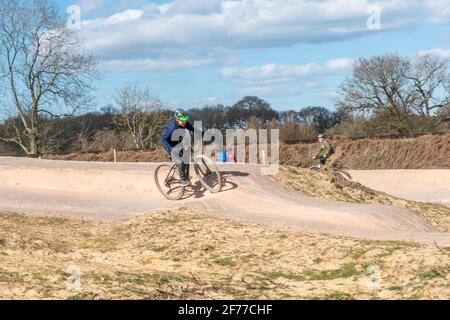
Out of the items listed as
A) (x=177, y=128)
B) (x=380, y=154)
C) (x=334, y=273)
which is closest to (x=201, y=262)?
(x=334, y=273)

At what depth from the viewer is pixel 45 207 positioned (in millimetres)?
18031

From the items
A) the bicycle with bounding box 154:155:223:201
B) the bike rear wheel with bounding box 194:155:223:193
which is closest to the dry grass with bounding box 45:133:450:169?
the bicycle with bounding box 154:155:223:201

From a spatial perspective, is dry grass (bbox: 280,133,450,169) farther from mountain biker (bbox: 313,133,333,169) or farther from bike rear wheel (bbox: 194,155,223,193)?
bike rear wheel (bbox: 194,155,223,193)

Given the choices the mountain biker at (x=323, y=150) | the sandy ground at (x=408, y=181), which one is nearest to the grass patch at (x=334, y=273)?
the mountain biker at (x=323, y=150)

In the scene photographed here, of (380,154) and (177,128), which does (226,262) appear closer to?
(177,128)

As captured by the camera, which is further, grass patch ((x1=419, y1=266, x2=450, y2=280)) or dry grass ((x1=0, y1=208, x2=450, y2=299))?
grass patch ((x1=419, y1=266, x2=450, y2=280))

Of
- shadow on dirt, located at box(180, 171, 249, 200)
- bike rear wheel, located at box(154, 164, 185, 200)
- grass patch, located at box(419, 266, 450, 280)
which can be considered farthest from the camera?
bike rear wheel, located at box(154, 164, 185, 200)

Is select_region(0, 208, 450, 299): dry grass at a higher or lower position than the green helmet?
lower

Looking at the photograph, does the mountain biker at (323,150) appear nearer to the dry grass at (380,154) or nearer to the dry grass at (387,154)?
the dry grass at (380,154)

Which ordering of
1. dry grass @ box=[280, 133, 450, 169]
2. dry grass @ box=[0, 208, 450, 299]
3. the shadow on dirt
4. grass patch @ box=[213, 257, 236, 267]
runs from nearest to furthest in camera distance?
dry grass @ box=[0, 208, 450, 299] → grass patch @ box=[213, 257, 236, 267] → the shadow on dirt → dry grass @ box=[280, 133, 450, 169]

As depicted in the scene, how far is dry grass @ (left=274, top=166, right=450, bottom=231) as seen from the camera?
2070 centimetres

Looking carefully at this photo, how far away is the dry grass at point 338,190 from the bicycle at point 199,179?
125 inches

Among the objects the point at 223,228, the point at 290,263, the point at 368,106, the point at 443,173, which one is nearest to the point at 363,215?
the point at 223,228

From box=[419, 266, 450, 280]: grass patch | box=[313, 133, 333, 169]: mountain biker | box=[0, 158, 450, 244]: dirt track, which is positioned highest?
box=[313, 133, 333, 169]: mountain biker
